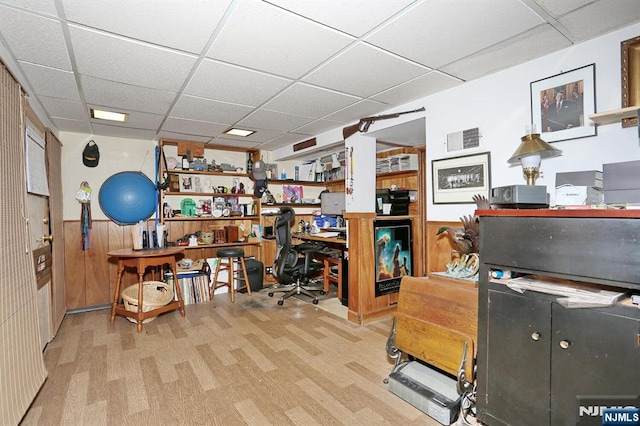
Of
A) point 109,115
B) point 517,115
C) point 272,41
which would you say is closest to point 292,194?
point 109,115

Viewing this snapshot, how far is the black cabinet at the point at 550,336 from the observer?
1.32m

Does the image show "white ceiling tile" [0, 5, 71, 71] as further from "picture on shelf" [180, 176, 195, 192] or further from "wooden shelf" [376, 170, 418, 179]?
"wooden shelf" [376, 170, 418, 179]

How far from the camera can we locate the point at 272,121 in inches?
146

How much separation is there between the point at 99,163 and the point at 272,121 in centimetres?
261

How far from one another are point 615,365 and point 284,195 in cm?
484

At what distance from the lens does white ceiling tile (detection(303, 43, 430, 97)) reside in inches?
84.2

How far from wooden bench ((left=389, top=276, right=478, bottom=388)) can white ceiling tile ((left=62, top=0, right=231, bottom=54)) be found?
220 centimetres

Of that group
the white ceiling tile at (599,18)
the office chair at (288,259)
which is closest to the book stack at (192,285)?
the office chair at (288,259)

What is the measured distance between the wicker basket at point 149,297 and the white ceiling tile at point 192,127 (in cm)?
200

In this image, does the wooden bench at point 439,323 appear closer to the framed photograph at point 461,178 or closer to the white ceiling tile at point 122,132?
the framed photograph at point 461,178

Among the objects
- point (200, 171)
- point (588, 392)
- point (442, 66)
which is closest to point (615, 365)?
point (588, 392)

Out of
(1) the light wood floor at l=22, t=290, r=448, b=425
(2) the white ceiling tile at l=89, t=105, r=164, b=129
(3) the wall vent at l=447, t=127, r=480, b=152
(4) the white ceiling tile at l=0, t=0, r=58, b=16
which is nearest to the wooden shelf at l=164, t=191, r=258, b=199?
(2) the white ceiling tile at l=89, t=105, r=164, b=129

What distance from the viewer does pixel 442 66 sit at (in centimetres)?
233

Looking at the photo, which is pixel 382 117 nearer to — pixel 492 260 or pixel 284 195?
pixel 492 260
